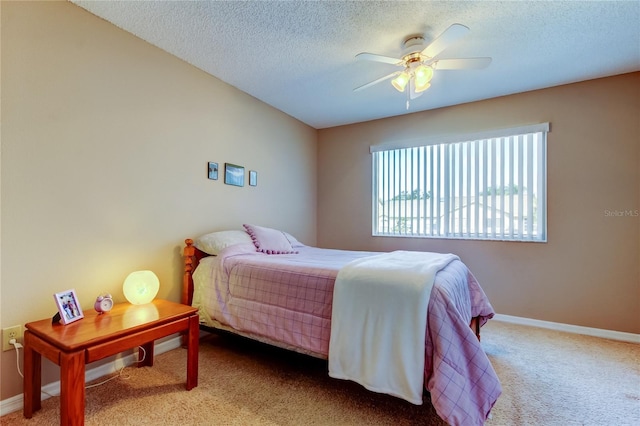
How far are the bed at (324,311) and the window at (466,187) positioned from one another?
52.7 inches

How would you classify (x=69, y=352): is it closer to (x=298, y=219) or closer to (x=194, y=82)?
(x=194, y=82)

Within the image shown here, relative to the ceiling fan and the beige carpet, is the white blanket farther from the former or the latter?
the ceiling fan

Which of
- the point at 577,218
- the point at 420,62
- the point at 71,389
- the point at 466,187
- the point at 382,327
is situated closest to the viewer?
the point at 71,389

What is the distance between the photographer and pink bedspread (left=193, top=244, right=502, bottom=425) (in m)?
1.33

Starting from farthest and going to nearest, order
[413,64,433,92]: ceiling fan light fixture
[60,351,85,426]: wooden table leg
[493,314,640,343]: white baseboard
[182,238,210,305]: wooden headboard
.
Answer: [493,314,640,343]: white baseboard < [182,238,210,305]: wooden headboard < [413,64,433,92]: ceiling fan light fixture < [60,351,85,426]: wooden table leg

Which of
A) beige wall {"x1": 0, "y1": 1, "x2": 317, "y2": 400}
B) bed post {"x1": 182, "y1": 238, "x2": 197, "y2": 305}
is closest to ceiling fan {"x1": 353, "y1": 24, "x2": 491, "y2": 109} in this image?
beige wall {"x1": 0, "y1": 1, "x2": 317, "y2": 400}

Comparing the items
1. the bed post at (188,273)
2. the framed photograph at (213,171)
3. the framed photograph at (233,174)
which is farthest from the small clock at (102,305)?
the framed photograph at (233,174)

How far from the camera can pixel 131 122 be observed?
7.13 ft

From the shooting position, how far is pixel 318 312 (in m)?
1.77

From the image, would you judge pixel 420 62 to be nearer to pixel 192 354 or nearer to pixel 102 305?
pixel 192 354

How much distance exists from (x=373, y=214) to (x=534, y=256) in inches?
73.4

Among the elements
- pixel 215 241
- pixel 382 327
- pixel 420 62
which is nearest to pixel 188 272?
pixel 215 241

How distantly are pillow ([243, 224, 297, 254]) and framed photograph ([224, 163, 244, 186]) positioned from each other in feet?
1.72

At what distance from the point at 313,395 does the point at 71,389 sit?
122 centimetres
